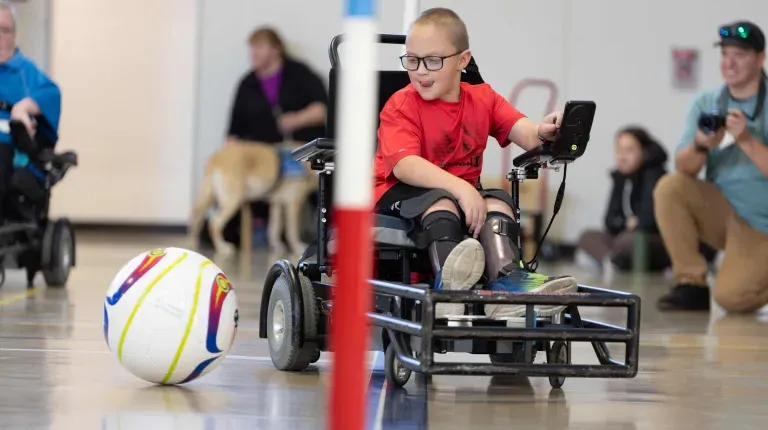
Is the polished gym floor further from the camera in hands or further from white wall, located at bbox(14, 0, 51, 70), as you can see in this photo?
white wall, located at bbox(14, 0, 51, 70)

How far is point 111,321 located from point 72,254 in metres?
3.15

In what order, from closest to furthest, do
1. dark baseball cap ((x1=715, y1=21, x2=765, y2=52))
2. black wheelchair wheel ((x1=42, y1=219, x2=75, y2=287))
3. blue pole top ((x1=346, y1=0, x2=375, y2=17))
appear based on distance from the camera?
blue pole top ((x1=346, y1=0, x2=375, y2=17)) < dark baseball cap ((x1=715, y1=21, x2=765, y2=52)) < black wheelchair wheel ((x1=42, y1=219, x2=75, y2=287))

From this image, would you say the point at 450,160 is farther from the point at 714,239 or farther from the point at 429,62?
the point at 714,239

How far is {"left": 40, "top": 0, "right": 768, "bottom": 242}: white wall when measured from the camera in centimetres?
1020

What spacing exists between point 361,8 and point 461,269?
5.12 ft

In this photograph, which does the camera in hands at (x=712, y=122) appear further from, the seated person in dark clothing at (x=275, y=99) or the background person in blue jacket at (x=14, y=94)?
the seated person in dark clothing at (x=275, y=99)

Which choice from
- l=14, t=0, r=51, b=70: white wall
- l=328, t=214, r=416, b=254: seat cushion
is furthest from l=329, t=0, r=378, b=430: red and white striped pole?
l=14, t=0, r=51, b=70: white wall

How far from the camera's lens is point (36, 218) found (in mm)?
6137

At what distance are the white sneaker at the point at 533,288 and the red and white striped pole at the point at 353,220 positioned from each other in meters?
1.44

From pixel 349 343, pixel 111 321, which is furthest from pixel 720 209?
pixel 349 343

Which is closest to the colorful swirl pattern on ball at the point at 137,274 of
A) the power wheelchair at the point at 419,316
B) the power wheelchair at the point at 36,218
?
the power wheelchair at the point at 419,316

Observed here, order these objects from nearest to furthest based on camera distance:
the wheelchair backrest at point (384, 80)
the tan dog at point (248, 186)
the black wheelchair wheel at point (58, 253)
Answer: the wheelchair backrest at point (384, 80), the black wheelchair wheel at point (58, 253), the tan dog at point (248, 186)

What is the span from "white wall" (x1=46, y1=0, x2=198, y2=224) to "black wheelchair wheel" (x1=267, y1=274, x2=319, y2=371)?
8.41m

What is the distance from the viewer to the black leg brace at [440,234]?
3332 millimetres
